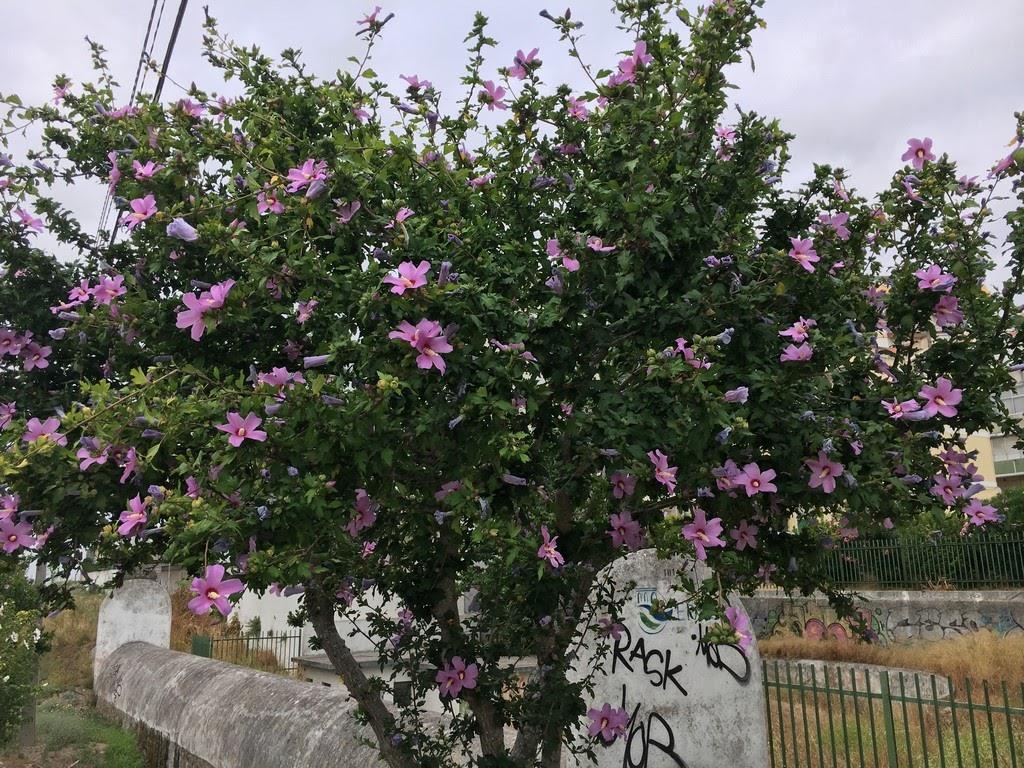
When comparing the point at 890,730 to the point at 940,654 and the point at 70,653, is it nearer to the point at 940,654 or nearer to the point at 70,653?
the point at 940,654

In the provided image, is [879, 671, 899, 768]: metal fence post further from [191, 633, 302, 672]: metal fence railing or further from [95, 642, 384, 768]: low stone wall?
[191, 633, 302, 672]: metal fence railing

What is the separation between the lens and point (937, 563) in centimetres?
1620

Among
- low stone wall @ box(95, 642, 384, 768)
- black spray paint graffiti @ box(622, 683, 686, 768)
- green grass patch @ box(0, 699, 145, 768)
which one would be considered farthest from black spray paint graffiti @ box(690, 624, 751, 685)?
green grass patch @ box(0, 699, 145, 768)

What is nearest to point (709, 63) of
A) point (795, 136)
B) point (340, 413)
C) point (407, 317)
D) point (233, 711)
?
point (795, 136)

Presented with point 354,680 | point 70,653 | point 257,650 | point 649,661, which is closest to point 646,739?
point 649,661

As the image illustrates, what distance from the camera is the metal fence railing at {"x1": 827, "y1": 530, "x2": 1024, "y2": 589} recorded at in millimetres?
15367

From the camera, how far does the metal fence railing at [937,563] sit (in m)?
15.4

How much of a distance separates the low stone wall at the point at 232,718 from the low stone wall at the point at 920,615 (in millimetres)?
9154

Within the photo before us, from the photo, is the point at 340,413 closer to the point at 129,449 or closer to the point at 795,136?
the point at 129,449

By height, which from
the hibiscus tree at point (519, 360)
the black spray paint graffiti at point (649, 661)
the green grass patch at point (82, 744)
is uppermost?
the hibiscus tree at point (519, 360)

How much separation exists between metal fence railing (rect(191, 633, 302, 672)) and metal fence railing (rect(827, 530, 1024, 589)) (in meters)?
10.4

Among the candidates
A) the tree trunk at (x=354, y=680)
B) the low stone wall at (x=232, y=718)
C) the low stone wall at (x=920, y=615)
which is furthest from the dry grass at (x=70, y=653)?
the low stone wall at (x=920, y=615)

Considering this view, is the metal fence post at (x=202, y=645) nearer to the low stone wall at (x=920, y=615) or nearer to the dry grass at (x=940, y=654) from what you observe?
the low stone wall at (x=920, y=615)

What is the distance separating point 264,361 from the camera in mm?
3689
